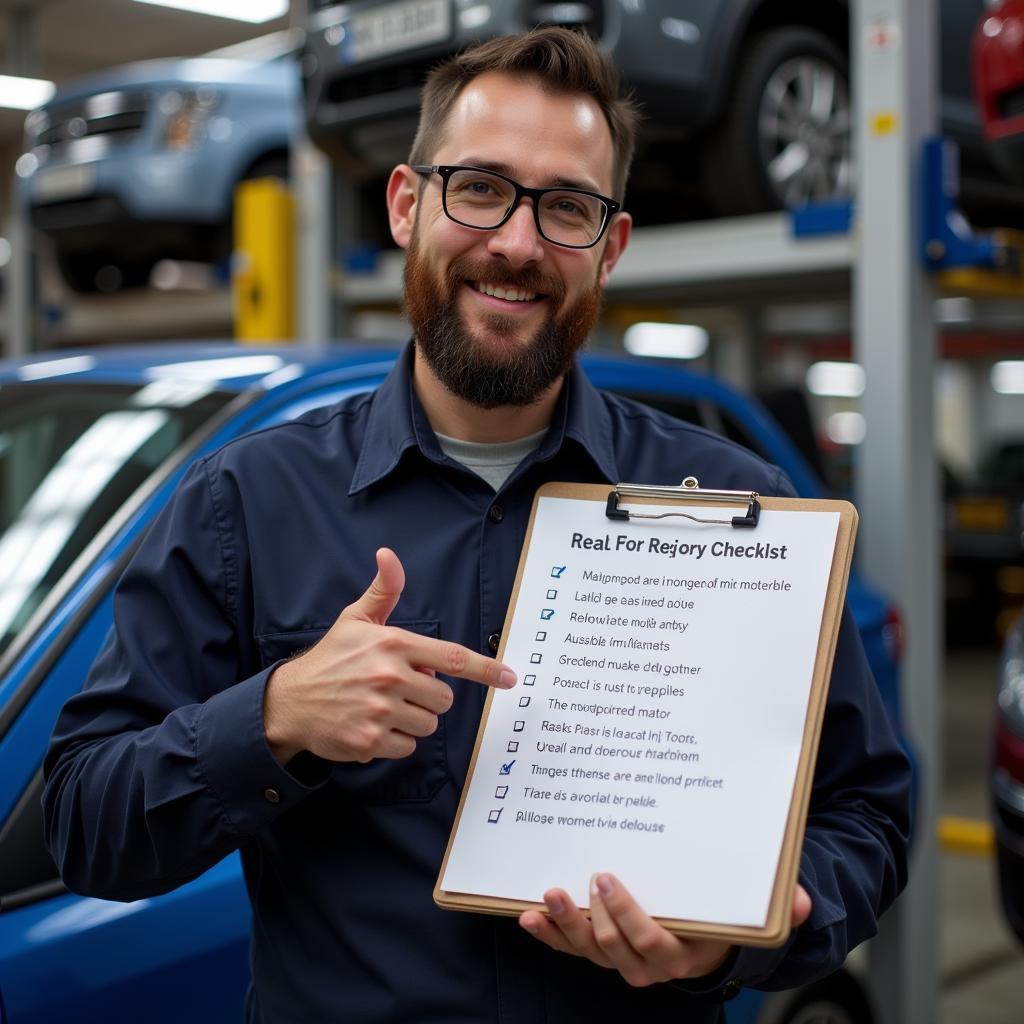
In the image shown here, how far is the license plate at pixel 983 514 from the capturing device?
34.6ft

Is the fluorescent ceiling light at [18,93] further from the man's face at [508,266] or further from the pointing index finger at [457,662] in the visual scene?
the pointing index finger at [457,662]

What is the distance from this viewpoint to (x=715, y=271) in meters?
3.57

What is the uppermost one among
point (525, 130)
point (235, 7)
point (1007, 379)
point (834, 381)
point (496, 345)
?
point (235, 7)

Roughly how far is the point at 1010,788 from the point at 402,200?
2419 millimetres

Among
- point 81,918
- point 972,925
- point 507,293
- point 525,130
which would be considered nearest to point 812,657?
point 507,293

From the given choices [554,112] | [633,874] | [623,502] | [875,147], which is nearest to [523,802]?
[633,874]

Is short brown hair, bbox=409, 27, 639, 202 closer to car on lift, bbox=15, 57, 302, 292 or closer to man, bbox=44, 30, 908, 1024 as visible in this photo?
man, bbox=44, 30, 908, 1024

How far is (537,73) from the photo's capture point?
1.42 metres

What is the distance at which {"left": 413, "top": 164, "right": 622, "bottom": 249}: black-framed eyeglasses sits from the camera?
4.56ft

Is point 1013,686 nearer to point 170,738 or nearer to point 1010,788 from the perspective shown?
point 1010,788

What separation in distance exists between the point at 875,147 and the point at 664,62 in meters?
0.71

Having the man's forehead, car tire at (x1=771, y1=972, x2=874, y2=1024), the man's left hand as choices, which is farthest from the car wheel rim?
the man's left hand

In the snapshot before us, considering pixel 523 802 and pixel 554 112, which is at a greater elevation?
pixel 554 112

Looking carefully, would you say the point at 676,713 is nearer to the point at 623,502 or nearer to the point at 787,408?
the point at 623,502
